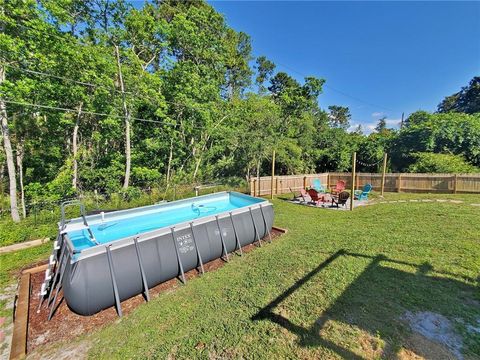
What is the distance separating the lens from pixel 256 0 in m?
11.4

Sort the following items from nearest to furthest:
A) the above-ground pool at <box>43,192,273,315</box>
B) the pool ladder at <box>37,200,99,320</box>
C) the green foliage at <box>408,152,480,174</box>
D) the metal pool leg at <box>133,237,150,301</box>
A: the above-ground pool at <box>43,192,273,315</box> < the pool ladder at <box>37,200,99,320</box> < the metal pool leg at <box>133,237,150,301</box> < the green foliage at <box>408,152,480,174</box>

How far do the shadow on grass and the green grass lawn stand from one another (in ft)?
0.05

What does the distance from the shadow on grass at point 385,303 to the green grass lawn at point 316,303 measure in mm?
14

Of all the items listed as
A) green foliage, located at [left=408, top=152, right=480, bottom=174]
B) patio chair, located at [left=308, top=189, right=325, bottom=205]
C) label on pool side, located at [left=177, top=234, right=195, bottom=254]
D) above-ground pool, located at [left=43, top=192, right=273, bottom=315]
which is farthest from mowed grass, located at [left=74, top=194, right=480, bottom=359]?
green foliage, located at [left=408, top=152, right=480, bottom=174]

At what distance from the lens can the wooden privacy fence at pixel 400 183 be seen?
1207 cm

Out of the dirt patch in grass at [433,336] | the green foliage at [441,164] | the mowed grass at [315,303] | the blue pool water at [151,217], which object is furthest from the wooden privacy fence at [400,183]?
the dirt patch in grass at [433,336]

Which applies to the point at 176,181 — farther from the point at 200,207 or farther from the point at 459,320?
the point at 459,320

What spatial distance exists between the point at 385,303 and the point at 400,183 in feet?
43.1

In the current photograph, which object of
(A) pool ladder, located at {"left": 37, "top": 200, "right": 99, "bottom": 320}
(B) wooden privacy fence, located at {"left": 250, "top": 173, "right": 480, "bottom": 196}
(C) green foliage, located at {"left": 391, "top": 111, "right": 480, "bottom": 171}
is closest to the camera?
(A) pool ladder, located at {"left": 37, "top": 200, "right": 99, "bottom": 320}

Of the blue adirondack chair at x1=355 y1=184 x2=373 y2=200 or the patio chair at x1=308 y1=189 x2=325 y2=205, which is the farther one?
the blue adirondack chair at x1=355 y1=184 x2=373 y2=200

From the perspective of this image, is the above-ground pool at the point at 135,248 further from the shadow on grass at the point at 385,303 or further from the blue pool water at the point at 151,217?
the shadow on grass at the point at 385,303

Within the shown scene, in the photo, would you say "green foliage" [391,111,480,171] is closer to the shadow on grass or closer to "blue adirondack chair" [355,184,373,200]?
"blue adirondack chair" [355,184,373,200]

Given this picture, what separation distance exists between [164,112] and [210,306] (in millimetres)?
12284

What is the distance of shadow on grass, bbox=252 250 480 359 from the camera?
2743mm
